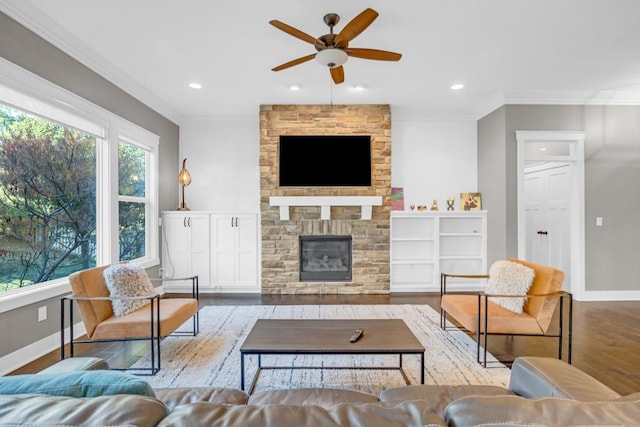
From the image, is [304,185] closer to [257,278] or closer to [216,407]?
[257,278]

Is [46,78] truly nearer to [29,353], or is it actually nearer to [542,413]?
[29,353]

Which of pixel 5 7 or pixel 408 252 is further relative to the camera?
pixel 408 252

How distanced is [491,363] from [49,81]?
454 cm

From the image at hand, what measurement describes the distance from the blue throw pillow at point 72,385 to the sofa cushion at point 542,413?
0.82 m

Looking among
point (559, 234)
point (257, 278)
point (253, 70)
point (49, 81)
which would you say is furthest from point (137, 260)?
point (559, 234)

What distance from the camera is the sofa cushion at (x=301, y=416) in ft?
2.17

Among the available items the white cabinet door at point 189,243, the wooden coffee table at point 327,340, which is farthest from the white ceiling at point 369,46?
the wooden coffee table at point 327,340

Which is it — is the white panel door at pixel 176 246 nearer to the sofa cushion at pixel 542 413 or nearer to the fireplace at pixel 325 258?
the fireplace at pixel 325 258

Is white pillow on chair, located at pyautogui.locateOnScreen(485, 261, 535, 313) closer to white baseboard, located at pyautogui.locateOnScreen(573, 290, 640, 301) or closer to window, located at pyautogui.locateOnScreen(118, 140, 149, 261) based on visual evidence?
white baseboard, located at pyautogui.locateOnScreen(573, 290, 640, 301)

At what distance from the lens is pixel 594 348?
301 centimetres

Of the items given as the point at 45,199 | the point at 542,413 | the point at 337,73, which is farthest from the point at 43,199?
the point at 542,413

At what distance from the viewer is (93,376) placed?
87 cm

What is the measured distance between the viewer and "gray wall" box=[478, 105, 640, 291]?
4.61 metres

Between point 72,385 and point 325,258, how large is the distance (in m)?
4.43
